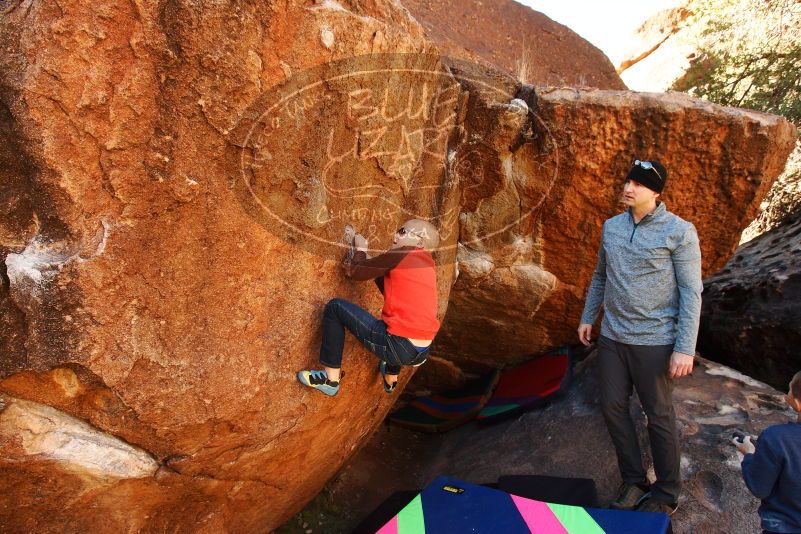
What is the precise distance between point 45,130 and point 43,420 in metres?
1.11

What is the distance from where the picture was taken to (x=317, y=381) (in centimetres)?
285

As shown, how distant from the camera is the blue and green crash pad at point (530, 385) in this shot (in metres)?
4.43

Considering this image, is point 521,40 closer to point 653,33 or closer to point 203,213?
point 203,213

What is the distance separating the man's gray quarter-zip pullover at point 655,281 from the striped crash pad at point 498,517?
0.78 metres

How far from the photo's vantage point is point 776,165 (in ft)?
12.0

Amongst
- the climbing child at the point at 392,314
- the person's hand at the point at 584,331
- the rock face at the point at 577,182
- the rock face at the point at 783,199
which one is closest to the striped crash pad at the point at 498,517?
the climbing child at the point at 392,314

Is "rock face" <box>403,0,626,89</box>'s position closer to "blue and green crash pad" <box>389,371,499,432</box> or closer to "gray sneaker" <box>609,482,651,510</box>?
"blue and green crash pad" <box>389,371,499,432</box>

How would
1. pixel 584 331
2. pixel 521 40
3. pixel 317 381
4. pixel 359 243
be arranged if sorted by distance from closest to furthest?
pixel 317 381 < pixel 359 243 < pixel 584 331 < pixel 521 40

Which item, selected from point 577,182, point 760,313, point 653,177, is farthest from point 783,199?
point 653,177

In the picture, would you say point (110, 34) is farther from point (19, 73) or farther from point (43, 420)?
point (43, 420)

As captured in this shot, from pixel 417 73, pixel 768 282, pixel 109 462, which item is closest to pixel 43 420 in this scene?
pixel 109 462

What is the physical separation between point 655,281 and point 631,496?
1127 mm

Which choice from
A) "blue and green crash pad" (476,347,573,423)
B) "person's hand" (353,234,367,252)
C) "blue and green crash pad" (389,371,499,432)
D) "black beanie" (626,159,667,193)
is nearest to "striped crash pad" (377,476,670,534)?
"person's hand" (353,234,367,252)

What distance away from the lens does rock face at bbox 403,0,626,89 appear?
5.12 metres
